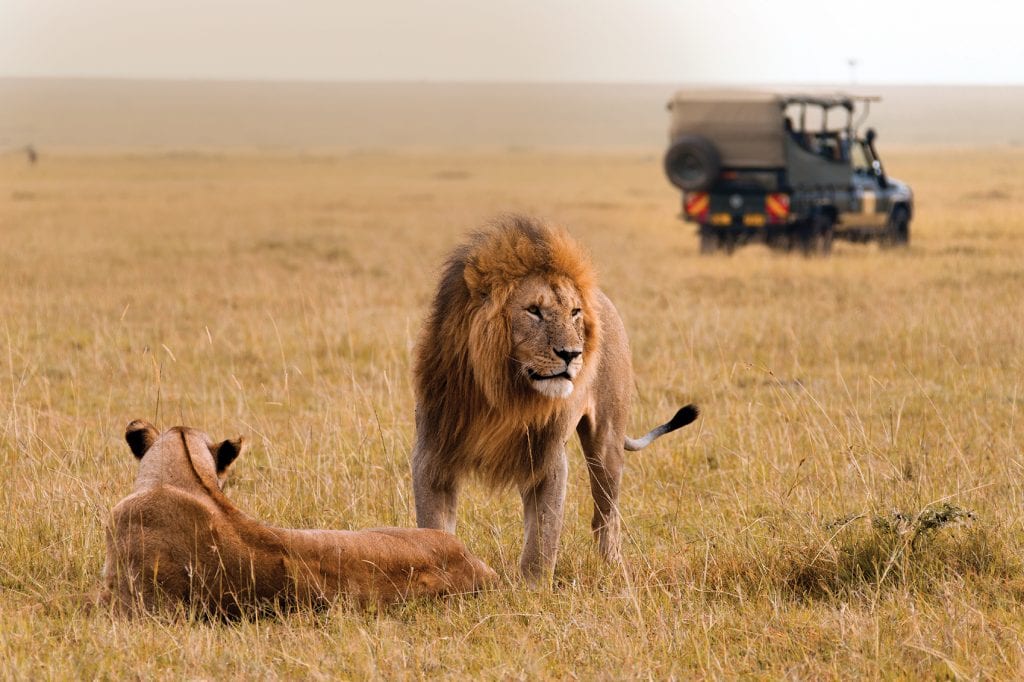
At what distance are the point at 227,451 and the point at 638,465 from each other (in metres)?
2.74

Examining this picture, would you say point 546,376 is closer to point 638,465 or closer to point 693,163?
point 638,465

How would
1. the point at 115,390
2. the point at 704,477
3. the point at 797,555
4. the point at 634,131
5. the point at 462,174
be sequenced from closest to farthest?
the point at 797,555, the point at 704,477, the point at 115,390, the point at 462,174, the point at 634,131

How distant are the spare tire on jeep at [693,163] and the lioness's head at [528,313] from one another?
14.2m

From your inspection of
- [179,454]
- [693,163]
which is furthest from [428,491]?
[693,163]

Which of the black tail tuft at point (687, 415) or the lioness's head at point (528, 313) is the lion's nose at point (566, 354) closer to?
the lioness's head at point (528, 313)

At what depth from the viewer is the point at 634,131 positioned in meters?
180

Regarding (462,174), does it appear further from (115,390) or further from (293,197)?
(115,390)

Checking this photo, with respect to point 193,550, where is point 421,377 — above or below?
above

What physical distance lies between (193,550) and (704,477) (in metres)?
2.99

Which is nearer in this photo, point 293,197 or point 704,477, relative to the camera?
point 704,477

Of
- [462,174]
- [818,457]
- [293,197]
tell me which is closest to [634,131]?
[462,174]

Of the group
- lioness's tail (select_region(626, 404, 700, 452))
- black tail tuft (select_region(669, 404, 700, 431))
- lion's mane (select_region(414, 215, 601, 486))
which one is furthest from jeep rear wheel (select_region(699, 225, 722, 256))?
lion's mane (select_region(414, 215, 601, 486))

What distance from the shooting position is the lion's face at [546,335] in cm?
427

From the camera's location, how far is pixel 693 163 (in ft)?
60.8
